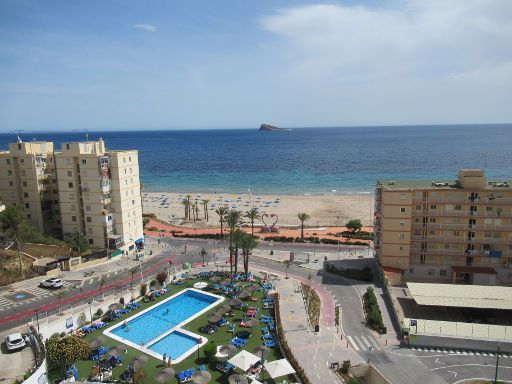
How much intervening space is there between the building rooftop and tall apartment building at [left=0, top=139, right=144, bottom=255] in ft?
152

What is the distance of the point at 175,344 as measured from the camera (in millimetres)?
39750

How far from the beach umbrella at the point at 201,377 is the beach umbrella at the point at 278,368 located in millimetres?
4811

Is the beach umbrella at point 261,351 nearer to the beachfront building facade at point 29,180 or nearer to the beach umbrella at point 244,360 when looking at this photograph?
the beach umbrella at point 244,360

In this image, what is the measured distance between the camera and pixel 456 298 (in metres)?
44.9

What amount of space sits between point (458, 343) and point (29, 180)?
70396mm

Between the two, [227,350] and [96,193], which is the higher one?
[96,193]

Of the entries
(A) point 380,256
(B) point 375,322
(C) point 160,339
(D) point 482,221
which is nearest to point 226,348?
(C) point 160,339

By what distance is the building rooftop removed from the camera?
143 ft

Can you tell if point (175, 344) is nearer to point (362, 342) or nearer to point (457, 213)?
point (362, 342)

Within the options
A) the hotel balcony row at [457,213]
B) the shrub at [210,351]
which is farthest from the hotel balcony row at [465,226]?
the shrub at [210,351]

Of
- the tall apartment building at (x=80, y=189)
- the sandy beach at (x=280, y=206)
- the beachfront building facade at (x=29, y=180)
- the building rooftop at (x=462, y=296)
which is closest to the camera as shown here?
the building rooftop at (x=462, y=296)

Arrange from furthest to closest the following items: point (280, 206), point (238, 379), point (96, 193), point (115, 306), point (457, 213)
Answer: point (280, 206) → point (96, 193) → point (457, 213) → point (115, 306) → point (238, 379)

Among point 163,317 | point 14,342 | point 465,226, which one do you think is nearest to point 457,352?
point 465,226

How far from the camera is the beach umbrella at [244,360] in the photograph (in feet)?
110
